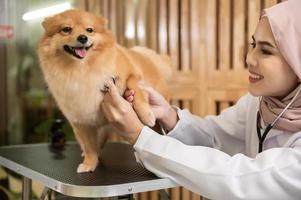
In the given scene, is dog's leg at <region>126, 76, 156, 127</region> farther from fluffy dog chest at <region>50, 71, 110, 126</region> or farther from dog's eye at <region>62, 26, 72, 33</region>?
dog's eye at <region>62, 26, 72, 33</region>

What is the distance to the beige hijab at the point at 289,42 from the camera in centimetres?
103

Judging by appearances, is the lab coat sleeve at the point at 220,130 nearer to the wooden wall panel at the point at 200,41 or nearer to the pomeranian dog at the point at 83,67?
the pomeranian dog at the point at 83,67

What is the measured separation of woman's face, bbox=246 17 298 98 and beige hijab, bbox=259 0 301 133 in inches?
1.1

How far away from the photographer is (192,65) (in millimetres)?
2234

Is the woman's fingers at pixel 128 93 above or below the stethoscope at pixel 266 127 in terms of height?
above

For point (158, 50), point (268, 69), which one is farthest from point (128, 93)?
point (158, 50)

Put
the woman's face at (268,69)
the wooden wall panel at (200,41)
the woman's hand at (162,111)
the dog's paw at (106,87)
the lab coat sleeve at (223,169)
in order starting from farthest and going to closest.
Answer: the wooden wall panel at (200,41) < the woman's hand at (162,111) < the dog's paw at (106,87) < the woman's face at (268,69) < the lab coat sleeve at (223,169)

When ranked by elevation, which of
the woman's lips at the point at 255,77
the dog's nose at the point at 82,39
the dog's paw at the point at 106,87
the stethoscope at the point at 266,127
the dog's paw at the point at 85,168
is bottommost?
the dog's paw at the point at 85,168

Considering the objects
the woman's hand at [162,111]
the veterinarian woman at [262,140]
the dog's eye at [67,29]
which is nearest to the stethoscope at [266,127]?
the veterinarian woman at [262,140]

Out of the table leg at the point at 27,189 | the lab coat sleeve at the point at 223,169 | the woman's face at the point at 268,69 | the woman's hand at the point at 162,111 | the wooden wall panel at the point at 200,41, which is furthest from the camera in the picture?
the wooden wall panel at the point at 200,41

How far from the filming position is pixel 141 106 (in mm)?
1220

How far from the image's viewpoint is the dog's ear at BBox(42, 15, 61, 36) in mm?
1199

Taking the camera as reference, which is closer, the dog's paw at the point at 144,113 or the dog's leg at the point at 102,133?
the dog's paw at the point at 144,113

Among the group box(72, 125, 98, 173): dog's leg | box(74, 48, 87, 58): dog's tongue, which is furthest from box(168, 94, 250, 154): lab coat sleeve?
box(74, 48, 87, 58): dog's tongue
